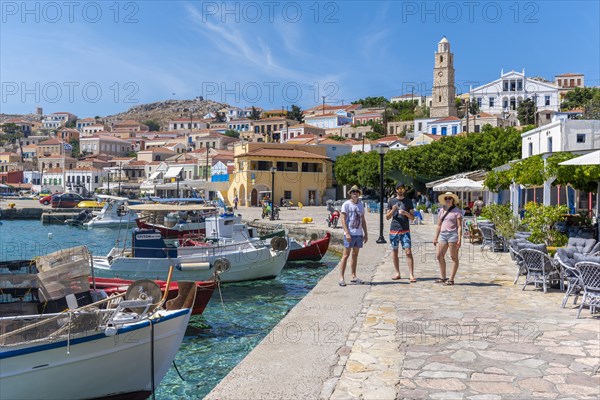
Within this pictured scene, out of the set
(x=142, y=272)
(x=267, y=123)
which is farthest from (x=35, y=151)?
(x=142, y=272)

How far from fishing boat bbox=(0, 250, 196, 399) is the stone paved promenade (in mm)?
1674

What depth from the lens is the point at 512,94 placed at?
112 m

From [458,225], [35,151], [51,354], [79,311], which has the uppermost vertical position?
[35,151]

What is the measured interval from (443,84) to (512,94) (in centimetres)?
1475

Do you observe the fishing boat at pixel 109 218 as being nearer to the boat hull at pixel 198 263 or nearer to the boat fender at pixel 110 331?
the boat hull at pixel 198 263

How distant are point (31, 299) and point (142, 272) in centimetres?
786

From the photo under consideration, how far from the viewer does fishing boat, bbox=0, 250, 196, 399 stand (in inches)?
264

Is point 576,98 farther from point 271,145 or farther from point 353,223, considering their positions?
point 353,223

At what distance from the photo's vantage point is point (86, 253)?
30.7 ft

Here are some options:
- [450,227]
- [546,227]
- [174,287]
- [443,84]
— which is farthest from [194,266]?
[443,84]

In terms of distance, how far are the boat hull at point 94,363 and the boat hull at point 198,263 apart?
8.78 metres

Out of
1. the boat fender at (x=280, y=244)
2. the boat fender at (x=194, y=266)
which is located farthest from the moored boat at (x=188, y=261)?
the boat fender at (x=280, y=244)

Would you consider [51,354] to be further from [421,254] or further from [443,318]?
[421,254]

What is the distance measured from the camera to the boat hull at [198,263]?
16.5 metres
